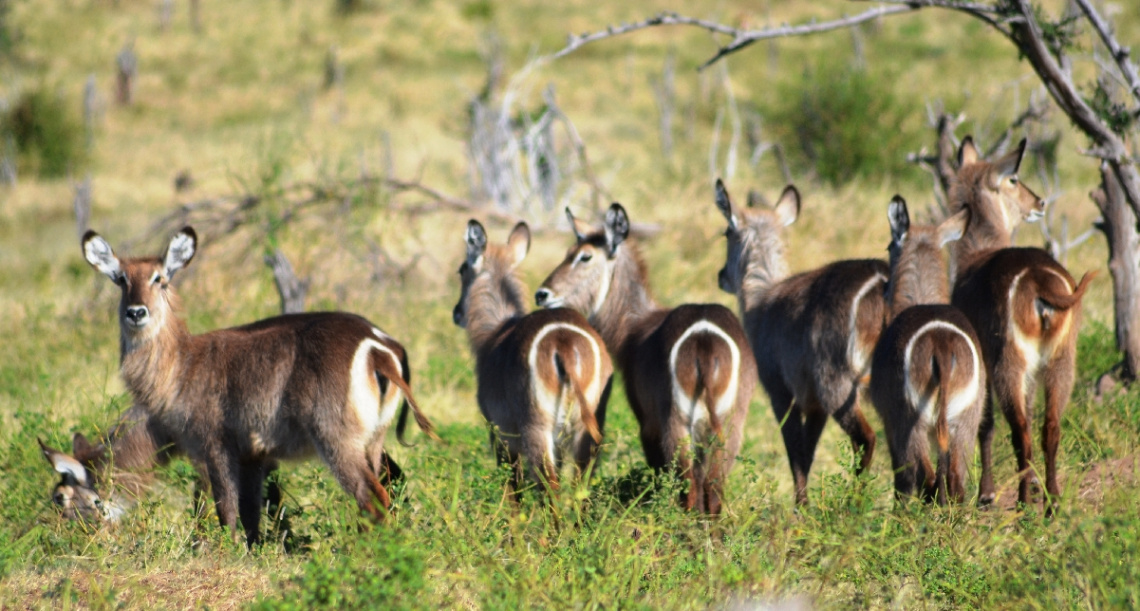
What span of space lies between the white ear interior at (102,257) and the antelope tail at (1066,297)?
4463 millimetres

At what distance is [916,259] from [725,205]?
1320 millimetres

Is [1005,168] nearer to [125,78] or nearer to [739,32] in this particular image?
[739,32]

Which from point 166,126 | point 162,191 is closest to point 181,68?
point 166,126

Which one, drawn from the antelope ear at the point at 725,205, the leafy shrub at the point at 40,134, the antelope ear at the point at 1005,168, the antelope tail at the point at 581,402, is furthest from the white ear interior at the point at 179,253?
the leafy shrub at the point at 40,134

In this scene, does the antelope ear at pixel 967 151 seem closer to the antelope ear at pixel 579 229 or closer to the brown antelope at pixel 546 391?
the antelope ear at pixel 579 229

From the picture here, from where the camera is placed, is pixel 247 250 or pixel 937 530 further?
pixel 247 250

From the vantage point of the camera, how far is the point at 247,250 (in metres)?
10.4

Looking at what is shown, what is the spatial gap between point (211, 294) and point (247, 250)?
1.92 feet

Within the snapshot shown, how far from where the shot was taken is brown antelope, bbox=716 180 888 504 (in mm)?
5543

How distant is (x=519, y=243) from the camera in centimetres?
A: 684

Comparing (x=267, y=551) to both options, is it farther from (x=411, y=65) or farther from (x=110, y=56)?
(x=110, y=56)

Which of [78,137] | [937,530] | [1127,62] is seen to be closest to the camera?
[937,530]

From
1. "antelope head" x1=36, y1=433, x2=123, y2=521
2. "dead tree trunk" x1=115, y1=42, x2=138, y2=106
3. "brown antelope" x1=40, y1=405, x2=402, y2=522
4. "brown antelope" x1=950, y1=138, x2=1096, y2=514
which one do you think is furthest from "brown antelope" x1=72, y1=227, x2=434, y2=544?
"dead tree trunk" x1=115, y1=42, x2=138, y2=106

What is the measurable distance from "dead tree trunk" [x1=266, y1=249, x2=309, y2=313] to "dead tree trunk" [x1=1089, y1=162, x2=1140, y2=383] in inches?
219
